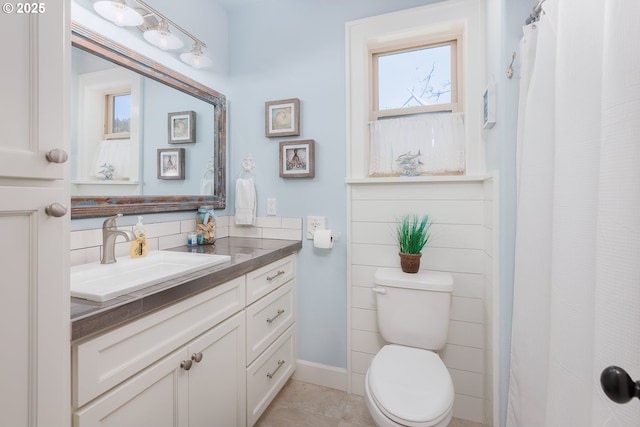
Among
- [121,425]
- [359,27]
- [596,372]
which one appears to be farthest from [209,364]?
[359,27]

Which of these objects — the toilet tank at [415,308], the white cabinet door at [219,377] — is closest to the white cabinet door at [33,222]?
the white cabinet door at [219,377]

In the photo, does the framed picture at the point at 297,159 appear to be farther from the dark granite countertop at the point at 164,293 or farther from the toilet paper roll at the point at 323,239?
the dark granite countertop at the point at 164,293

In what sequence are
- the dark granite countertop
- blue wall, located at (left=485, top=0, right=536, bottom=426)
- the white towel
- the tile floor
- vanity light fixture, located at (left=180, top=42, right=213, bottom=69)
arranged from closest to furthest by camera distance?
the dark granite countertop → blue wall, located at (left=485, top=0, right=536, bottom=426) → the tile floor → vanity light fixture, located at (left=180, top=42, right=213, bottom=69) → the white towel

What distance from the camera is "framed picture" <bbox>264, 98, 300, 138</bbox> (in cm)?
194

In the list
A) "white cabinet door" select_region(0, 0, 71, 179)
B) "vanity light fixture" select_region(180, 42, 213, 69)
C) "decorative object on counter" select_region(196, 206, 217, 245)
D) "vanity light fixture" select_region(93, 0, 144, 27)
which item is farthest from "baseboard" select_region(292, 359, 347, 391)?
"vanity light fixture" select_region(93, 0, 144, 27)

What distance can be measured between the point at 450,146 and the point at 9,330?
1.91 meters

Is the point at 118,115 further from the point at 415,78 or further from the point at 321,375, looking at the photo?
the point at 321,375

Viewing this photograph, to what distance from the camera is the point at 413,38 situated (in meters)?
1.83

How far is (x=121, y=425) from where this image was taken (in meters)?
0.85

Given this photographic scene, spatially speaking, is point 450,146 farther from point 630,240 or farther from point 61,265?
point 61,265

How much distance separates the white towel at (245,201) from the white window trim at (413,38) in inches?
26.7

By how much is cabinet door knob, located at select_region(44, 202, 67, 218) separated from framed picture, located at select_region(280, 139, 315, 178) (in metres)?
1.37

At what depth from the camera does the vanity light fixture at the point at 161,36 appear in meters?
1.52

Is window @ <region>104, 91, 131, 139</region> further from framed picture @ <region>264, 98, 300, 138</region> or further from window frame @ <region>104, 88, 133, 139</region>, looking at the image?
framed picture @ <region>264, 98, 300, 138</region>
